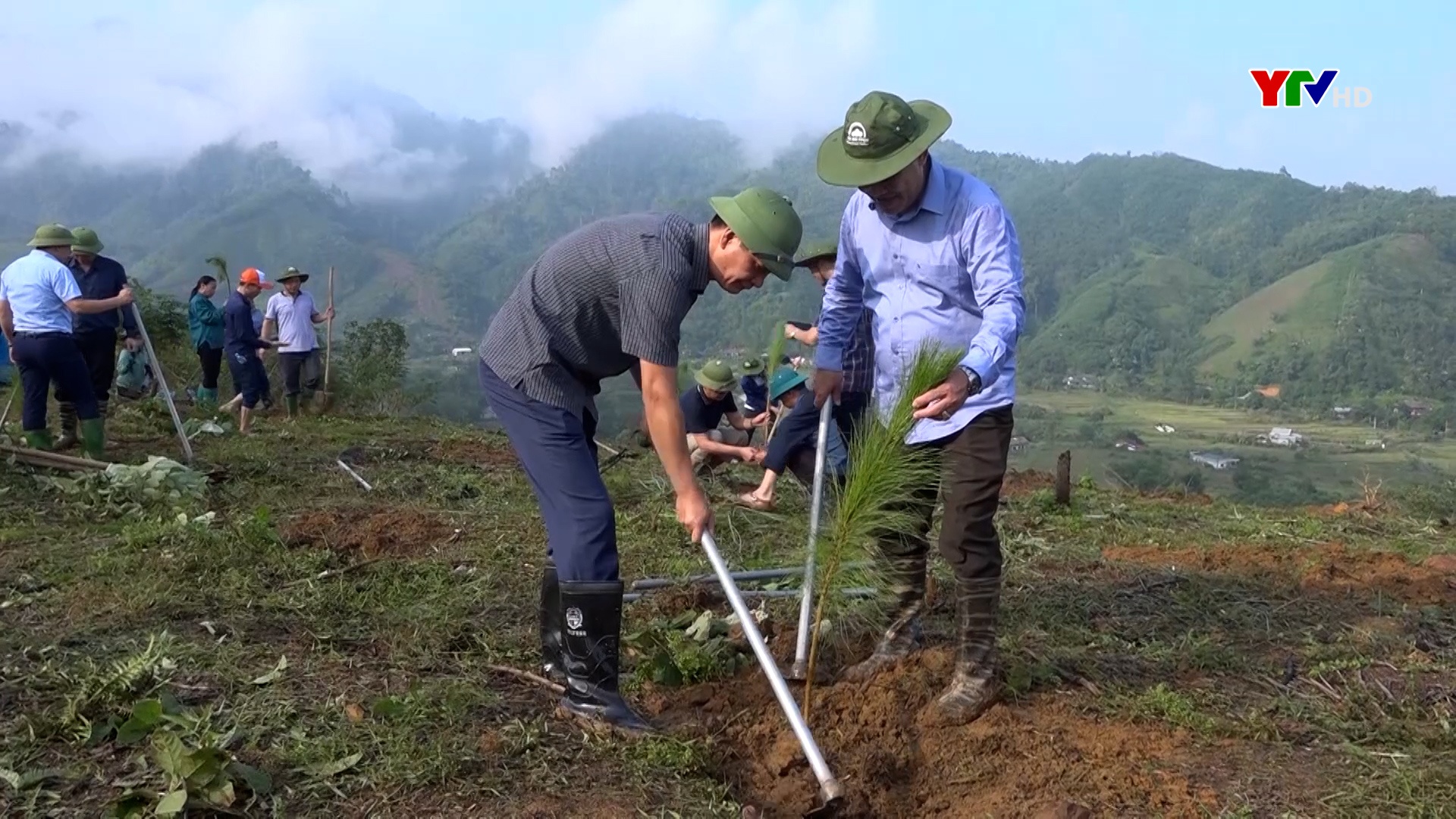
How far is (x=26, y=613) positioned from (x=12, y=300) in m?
3.74

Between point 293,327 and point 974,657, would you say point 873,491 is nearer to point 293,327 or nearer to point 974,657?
point 974,657

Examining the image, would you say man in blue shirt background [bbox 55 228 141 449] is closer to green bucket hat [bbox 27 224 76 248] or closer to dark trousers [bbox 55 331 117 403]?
dark trousers [bbox 55 331 117 403]

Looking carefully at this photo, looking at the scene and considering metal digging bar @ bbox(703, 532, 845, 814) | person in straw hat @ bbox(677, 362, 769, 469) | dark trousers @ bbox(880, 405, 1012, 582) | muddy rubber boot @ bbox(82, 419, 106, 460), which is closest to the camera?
metal digging bar @ bbox(703, 532, 845, 814)

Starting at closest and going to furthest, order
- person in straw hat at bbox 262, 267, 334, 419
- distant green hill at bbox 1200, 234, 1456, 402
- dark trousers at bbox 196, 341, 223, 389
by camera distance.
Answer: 1. person in straw hat at bbox 262, 267, 334, 419
2. dark trousers at bbox 196, 341, 223, 389
3. distant green hill at bbox 1200, 234, 1456, 402

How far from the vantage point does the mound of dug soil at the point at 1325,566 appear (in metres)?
5.48

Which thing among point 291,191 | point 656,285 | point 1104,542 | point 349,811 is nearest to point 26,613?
point 349,811

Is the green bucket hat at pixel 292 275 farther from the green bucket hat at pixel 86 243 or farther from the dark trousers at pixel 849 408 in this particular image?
the dark trousers at pixel 849 408

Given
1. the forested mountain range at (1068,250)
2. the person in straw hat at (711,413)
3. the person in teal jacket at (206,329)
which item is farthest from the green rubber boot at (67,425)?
the forested mountain range at (1068,250)

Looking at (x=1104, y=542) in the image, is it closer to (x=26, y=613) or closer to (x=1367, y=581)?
(x=1367, y=581)

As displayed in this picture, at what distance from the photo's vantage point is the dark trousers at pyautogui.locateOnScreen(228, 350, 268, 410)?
34.3 feet

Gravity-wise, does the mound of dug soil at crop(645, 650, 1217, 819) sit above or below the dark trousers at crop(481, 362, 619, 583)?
below

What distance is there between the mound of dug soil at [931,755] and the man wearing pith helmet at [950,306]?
0.52 ft

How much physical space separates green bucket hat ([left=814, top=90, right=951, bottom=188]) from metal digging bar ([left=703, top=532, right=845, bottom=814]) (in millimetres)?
1165

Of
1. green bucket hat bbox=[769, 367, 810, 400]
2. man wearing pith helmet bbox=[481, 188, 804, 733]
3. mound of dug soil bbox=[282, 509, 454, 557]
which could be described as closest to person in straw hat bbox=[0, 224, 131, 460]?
mound of dug soil bbox=[282, 509, 454, 557]
